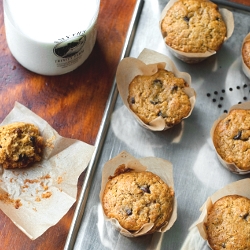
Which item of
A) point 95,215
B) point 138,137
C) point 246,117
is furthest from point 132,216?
point 246,117

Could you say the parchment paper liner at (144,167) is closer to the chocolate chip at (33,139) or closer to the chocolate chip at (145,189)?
the chocolate chip at (145,189)

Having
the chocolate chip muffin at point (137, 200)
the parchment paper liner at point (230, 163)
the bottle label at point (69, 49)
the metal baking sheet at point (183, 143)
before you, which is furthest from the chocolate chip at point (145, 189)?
the bottle label at point (69, 49)

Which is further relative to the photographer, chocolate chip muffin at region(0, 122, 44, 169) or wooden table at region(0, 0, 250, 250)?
wooden table at region(0, 0, 250, 250)

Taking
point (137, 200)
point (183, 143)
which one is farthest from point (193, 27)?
point (137, 200)

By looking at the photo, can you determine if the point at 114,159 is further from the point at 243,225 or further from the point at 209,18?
the point at 209,18

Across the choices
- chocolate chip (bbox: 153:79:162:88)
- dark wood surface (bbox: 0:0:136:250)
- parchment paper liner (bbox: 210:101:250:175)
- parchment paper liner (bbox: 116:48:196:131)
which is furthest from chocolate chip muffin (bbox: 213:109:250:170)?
dark wood surface (bbox: 0:0:136:250)

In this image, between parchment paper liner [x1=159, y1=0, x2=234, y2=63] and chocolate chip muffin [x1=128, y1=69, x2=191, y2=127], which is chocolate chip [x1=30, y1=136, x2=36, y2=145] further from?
parchment paper liner [x1=159, y1=0, x2=234, y2=63]

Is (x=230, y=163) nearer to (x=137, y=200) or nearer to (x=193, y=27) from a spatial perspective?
(x=137, y=200)
